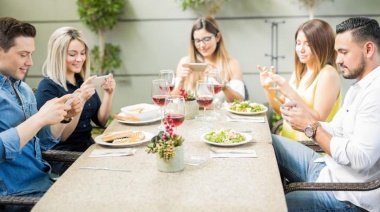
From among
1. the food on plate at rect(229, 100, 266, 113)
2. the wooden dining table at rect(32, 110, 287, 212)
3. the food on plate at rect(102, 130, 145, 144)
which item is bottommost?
the food on plate at rect(229, 100, 266, 113)

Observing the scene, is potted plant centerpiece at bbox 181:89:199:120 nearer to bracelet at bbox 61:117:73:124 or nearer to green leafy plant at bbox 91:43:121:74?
bracelet at bbox 61:117:73:124

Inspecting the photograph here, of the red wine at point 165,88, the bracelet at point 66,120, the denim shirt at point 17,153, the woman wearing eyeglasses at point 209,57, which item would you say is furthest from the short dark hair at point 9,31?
the woman wearing eyeglasses at point 209,57

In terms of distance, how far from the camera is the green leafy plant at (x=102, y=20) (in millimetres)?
4938

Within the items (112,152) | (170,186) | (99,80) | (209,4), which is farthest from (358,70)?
(209,4)

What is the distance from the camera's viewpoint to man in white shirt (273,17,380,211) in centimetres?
185

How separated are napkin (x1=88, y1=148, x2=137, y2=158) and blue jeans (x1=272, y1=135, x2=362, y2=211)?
0.70m

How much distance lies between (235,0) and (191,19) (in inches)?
20.4

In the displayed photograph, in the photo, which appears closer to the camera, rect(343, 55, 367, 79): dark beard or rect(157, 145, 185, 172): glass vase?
rect(157, 145, 185, 172): glass vase

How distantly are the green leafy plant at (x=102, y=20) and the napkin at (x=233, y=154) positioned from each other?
3.32 metres

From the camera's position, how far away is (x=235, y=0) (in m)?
5.07

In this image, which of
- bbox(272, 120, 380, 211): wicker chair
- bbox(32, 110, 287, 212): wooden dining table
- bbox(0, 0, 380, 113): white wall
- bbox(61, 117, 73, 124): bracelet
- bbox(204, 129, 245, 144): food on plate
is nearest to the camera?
bbox(32, 110, 287, 212): wooden dining table

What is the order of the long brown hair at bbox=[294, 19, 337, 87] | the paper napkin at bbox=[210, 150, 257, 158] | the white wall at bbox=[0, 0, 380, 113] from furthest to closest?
the white wall at bbox=[0, 0, 380, 113], the long brown hair at bbox=[294, 19, 337, 87], the paper napkin at bbox=[210, 150, 257, 158]

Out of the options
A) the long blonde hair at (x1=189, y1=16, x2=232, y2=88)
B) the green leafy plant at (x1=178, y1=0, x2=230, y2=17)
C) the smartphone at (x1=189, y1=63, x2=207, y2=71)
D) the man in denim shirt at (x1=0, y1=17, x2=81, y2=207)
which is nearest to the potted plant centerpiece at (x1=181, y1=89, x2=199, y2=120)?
the smartphone at (x1=189, y1=63, x2=207, y2=71)

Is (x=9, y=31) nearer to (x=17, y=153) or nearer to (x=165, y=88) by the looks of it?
(x=17, y=153)
